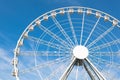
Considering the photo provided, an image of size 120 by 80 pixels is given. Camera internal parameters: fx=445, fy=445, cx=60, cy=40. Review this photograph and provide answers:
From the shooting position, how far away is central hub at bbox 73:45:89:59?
158ft

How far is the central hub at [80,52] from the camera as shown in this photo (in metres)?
48.1

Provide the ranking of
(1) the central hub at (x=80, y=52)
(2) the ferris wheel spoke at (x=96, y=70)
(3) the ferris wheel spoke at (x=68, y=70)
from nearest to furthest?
1. (3) the ferris wheel spoke at (x=68, y=70)
2. (1) the central hub at (x=80, y=52)
3. (2) the ferris wheel spoke at (x=96, y=70)

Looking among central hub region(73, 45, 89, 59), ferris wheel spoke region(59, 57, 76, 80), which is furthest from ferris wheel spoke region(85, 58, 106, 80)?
ferris wheel spoke region(59, 57, 76, 80)

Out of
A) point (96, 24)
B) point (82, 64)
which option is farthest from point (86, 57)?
point (96, 24)

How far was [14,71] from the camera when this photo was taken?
4675 centimetres

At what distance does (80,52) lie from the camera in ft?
159

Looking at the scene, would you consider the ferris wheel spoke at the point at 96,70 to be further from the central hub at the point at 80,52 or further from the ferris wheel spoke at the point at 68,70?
the ferris wheel spoke at the point at 68,70

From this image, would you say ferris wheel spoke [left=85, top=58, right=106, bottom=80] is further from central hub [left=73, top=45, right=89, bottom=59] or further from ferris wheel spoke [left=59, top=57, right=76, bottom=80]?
ferris wheel spoke [left=59, top=57, right=76, bottom=80]

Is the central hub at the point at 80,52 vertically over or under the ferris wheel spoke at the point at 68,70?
over

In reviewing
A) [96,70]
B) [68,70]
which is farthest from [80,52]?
[96,70]

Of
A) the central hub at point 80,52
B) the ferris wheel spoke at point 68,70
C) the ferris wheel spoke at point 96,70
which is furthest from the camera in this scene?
the ferris wheel spoke at point 96,70

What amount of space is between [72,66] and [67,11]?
753 cm

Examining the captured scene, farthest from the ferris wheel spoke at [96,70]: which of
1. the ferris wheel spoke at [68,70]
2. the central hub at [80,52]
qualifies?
the ferris wheel spoke at [68,70]

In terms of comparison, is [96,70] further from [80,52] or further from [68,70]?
[68,70]
